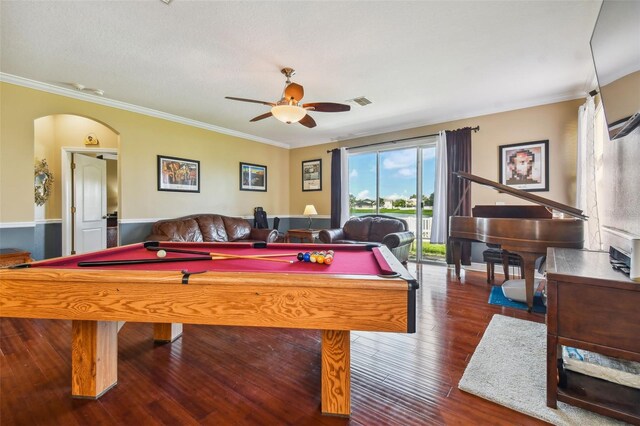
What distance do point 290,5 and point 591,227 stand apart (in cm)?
409

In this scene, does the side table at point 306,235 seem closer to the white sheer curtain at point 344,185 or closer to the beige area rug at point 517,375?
the white sheer curtain at point 344,185

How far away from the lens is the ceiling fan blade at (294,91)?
281cm

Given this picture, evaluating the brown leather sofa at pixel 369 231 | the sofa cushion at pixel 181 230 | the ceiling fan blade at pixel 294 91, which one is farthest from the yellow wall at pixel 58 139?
the brown leather sofa at pixel 369 231

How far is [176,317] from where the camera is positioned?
116 cm

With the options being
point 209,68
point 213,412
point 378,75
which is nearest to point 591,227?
point 378,75

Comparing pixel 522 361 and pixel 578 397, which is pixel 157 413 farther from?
pixel 522 361

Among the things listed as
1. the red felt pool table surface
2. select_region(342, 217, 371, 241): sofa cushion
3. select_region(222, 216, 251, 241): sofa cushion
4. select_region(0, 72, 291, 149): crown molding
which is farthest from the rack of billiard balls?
select_region(0, 72, 291, 149): crown molding

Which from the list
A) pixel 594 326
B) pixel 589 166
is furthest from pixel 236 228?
pixel 589 166

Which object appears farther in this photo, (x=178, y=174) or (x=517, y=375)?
(x=178, y=174)

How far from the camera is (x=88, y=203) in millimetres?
4996

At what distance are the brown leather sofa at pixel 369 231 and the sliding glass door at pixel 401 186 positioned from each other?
0.40 metres

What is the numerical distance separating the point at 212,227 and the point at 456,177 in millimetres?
4274

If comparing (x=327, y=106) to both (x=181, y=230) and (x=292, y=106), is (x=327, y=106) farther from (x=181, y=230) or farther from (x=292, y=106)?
(x=181, y=230)

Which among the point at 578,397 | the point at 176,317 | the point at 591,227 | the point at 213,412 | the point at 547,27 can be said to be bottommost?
the point at 213,412
